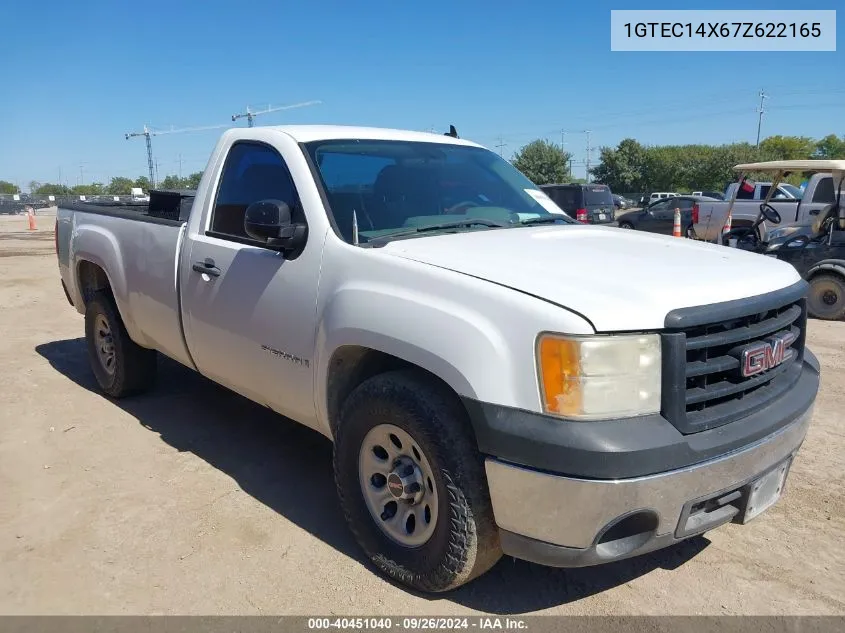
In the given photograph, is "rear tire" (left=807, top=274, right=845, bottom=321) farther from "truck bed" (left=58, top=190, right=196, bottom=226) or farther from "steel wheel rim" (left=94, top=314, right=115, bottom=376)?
"steel wheel rim" (left=94, top=314, right=115, bottom=376)

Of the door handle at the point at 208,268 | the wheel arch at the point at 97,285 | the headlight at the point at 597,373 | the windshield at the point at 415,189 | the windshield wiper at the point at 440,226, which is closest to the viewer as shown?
the headlight at the point at 597,373

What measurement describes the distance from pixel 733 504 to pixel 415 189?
2.10 meters

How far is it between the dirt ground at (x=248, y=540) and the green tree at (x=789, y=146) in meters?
81.8

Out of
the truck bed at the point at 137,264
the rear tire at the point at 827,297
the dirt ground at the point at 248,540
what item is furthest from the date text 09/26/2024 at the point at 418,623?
the rear tire at the point at 827,297

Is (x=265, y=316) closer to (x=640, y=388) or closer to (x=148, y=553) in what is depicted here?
(x=148, y=553)

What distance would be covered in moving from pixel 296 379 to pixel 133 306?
1939 millimetres

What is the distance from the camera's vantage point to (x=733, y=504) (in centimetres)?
259

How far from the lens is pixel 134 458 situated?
4246 millimetres

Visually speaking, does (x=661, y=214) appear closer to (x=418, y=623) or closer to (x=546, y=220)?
(x=546, y=220)

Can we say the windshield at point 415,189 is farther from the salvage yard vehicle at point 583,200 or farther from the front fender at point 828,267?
the salvage yard vehicle at point 583,200

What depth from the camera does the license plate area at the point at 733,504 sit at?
243 centimetres

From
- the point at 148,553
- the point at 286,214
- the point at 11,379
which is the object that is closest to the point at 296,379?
the point at 286,214

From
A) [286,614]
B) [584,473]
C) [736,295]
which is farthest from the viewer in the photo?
[286,614]

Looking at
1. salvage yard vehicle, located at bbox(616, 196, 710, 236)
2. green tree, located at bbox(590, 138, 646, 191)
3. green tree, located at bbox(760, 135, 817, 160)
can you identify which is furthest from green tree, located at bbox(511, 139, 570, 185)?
salvage yard vehicle, located at bbox(616, 196, 710, 236)
